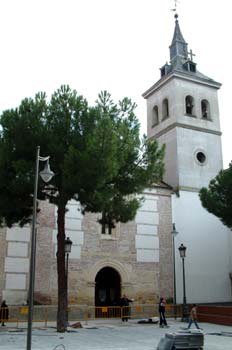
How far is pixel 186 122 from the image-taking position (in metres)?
29.4

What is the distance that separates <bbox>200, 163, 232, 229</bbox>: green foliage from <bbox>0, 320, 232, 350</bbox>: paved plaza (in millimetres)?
6284

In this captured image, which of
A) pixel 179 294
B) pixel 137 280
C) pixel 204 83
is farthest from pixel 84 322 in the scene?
pixel 204 83

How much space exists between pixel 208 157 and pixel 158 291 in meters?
10.1

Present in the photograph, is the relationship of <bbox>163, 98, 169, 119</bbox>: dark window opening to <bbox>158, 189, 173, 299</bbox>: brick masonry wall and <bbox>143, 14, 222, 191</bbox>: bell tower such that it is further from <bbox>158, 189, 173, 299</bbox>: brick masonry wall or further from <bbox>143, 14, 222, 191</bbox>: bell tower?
<bbox>158, 189, 173, 299</bbox>: brick masonry wall

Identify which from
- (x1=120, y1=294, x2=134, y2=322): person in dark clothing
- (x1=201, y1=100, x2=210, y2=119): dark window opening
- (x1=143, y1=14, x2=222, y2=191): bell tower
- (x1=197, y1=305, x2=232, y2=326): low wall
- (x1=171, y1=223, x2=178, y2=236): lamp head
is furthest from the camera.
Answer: (x1=201, y1=100, x2=210, y2=119): dark window opening

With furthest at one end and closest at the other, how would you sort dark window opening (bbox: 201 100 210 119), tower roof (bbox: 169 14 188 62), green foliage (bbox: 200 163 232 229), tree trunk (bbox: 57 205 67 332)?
tower roof (bbox: 169 14 188 62) < dark window opening (bbox: 201 100 210 119) < green foliage (bbox: 200 163 232 229) < tree trunk (bbox: 57 205 67 332)

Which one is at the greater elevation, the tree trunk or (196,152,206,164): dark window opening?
(196,152,206,164): dark window opening

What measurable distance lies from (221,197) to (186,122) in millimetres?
7715

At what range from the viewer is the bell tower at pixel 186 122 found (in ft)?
93.5

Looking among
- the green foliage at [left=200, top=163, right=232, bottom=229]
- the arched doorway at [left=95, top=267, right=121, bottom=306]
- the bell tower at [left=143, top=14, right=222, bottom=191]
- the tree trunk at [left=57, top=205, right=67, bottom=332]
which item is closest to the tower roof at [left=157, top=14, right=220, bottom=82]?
the bell tower at [left=143, top=14, right=222, bottom=191]

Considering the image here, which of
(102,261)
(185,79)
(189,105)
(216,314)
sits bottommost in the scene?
(216,314)

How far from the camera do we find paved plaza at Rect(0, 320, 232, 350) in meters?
12.5

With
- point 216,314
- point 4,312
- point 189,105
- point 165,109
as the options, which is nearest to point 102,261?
point 4,312

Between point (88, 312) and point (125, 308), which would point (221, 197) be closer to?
point (125, 308)
